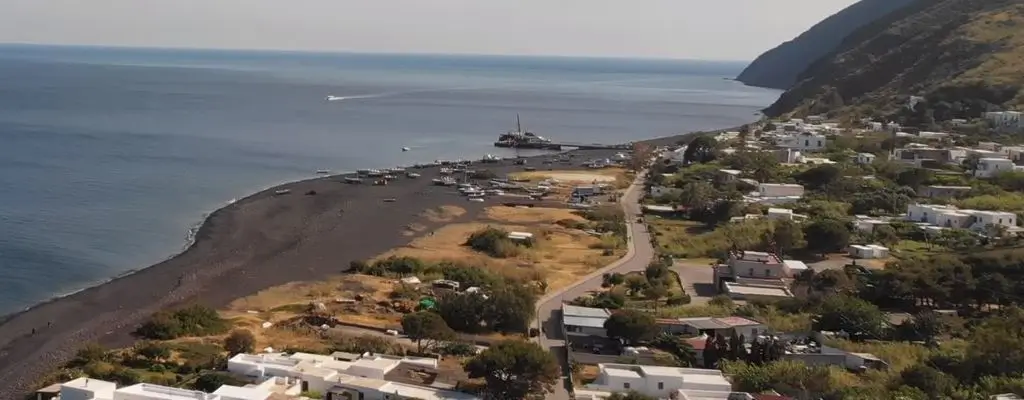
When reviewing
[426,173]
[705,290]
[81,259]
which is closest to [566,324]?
[705,290]

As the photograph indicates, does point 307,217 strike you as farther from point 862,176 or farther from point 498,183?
point 862,176

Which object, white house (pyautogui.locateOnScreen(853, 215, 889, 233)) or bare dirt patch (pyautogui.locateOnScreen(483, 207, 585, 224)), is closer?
white house (pyautogui.locateOnScreen(853, 215, 889, 233))

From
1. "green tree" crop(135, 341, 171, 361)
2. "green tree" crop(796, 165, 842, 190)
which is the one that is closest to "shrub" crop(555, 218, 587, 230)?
"green tree" crop(796, 165, 842, 190)

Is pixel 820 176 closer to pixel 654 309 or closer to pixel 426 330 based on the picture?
pixel 654 309

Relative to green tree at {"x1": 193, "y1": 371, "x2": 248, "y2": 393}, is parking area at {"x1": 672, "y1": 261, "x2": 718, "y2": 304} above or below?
below

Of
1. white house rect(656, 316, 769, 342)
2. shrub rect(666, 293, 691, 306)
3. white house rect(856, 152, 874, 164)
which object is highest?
white house rect(856, 152, 874, 164)

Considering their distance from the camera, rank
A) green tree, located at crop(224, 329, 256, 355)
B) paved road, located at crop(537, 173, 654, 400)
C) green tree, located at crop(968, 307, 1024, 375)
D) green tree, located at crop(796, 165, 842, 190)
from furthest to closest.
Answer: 1. green tree, located at crop(796, 165, 842, 190)
2. paved road, located at crop(537, 173, 654, 400)
3. green tree, located at crop(224, 329, 256, 355)
4. green tree, located at crop(968, 307, 1024, 375)

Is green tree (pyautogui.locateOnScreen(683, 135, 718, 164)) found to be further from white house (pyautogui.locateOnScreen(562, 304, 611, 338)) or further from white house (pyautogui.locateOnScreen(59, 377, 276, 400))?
white house (pyautogui.locateOnScreen(59, 377, 276, 400))
